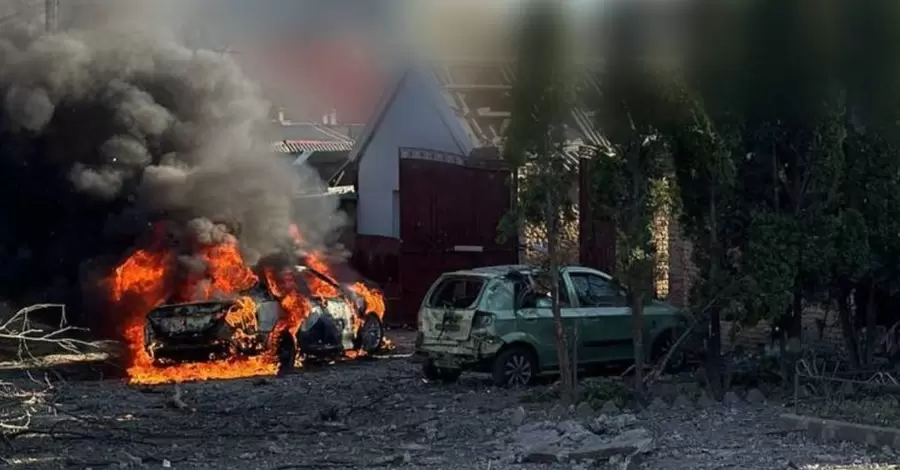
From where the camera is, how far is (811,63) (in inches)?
499

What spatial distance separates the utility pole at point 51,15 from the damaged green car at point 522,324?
14664mm

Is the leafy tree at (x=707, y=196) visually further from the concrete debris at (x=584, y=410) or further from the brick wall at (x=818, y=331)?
the concrete debris at (x=584, y=410)

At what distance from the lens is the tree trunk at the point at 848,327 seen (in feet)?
44.1

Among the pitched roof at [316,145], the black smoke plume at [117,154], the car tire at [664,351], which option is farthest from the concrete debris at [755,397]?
the pitched roof at [316,145]

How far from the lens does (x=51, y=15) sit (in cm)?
2617

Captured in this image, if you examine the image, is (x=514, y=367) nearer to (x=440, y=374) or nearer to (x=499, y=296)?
(x=499, y=296)

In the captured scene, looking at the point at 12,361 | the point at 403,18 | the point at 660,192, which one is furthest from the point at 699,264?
the point at 12,361

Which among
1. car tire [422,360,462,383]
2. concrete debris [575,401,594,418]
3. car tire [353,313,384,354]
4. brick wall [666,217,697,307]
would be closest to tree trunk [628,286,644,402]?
concrete debris [575,401,594,418]

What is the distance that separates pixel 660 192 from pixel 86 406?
6572mm

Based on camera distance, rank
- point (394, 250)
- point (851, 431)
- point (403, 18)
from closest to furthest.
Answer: point (851, 431), point (403, 18), point (394, 250)

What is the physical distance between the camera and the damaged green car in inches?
555

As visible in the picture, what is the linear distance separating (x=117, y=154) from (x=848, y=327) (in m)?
15.7

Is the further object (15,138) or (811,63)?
(15,138)

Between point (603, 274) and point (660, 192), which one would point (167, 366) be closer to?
point (603, 274)
